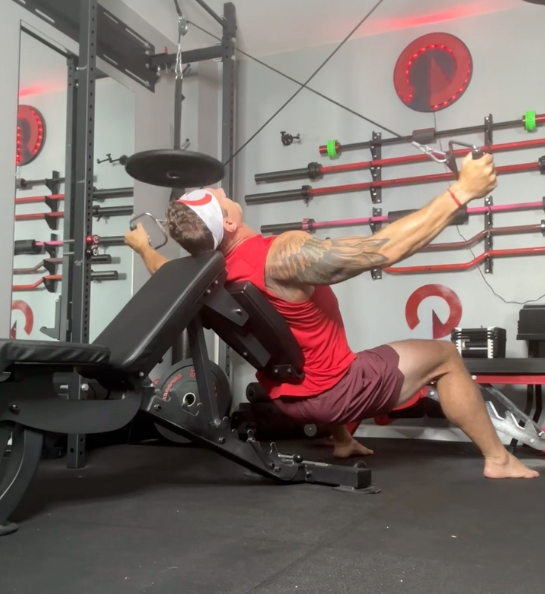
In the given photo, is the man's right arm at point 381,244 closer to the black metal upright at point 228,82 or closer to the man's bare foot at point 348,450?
the man's bare foot at point 348,450

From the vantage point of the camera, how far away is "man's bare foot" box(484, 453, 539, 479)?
6.96 ft

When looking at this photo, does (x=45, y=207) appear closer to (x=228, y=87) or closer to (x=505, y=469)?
(x=228, y=87)

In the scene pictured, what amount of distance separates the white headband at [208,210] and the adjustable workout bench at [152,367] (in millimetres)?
127

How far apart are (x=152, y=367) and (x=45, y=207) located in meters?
1.45

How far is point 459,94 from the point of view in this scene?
11.7 ft

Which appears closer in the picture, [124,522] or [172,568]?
[172,568]

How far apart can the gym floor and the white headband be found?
82 cm

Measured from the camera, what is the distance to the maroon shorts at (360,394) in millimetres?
2045

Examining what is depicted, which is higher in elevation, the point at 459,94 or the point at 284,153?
the point at 459,94

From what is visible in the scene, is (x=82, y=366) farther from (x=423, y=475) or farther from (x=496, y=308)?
(x=496, y=308)

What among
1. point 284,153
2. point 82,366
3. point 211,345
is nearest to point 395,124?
point 284,153

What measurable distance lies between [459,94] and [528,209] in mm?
783

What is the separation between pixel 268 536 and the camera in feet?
4.72

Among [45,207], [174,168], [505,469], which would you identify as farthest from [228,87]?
[505,469]
